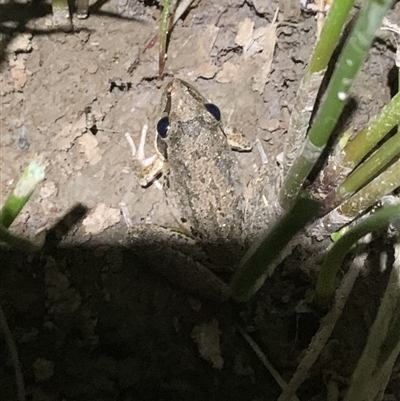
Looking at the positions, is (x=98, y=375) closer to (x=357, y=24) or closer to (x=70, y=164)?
(x=70, y=164)

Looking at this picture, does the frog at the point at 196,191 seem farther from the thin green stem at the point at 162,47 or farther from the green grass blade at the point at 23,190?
the green grass blade at the point at 23,190

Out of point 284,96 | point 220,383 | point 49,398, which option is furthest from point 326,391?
point 284,96

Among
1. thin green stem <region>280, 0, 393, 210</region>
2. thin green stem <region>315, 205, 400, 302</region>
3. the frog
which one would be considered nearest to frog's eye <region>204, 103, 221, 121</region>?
the frog

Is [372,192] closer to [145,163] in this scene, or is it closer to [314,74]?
[314,74]

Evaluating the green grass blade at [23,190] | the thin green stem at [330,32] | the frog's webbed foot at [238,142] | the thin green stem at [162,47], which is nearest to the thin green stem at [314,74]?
the thin green stem at [330,32]

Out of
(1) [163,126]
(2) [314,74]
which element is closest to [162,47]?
(1) [163,126]
